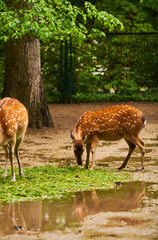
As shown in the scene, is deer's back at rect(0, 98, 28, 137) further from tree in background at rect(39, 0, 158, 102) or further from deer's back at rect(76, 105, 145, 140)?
tree in background at rect(39, 0, 158, 102)

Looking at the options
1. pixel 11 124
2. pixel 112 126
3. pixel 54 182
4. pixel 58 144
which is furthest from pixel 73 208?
pixel 58 144

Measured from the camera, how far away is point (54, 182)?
25.5 ft

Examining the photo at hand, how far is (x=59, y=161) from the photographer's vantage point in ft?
31.8

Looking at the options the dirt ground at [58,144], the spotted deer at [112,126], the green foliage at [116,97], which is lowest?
the dirt ground at [58,144]

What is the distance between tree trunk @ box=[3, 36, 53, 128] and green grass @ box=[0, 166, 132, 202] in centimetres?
481

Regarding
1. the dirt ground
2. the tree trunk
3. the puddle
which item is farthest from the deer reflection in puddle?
the tree trunk

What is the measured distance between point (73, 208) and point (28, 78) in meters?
7.48

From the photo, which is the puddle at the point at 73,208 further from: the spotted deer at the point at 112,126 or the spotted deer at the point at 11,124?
the spotted deer at the point at 112,126

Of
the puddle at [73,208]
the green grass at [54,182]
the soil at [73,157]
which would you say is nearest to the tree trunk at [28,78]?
the soil at [73,157]

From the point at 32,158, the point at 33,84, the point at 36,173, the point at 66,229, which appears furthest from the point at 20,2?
the point at 66,229

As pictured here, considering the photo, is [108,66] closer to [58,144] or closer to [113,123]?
[58,144]

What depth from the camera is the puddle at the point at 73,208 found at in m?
5.66

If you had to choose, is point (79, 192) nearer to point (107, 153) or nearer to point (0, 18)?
point (107, 153)

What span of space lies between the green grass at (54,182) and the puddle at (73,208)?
241mm
